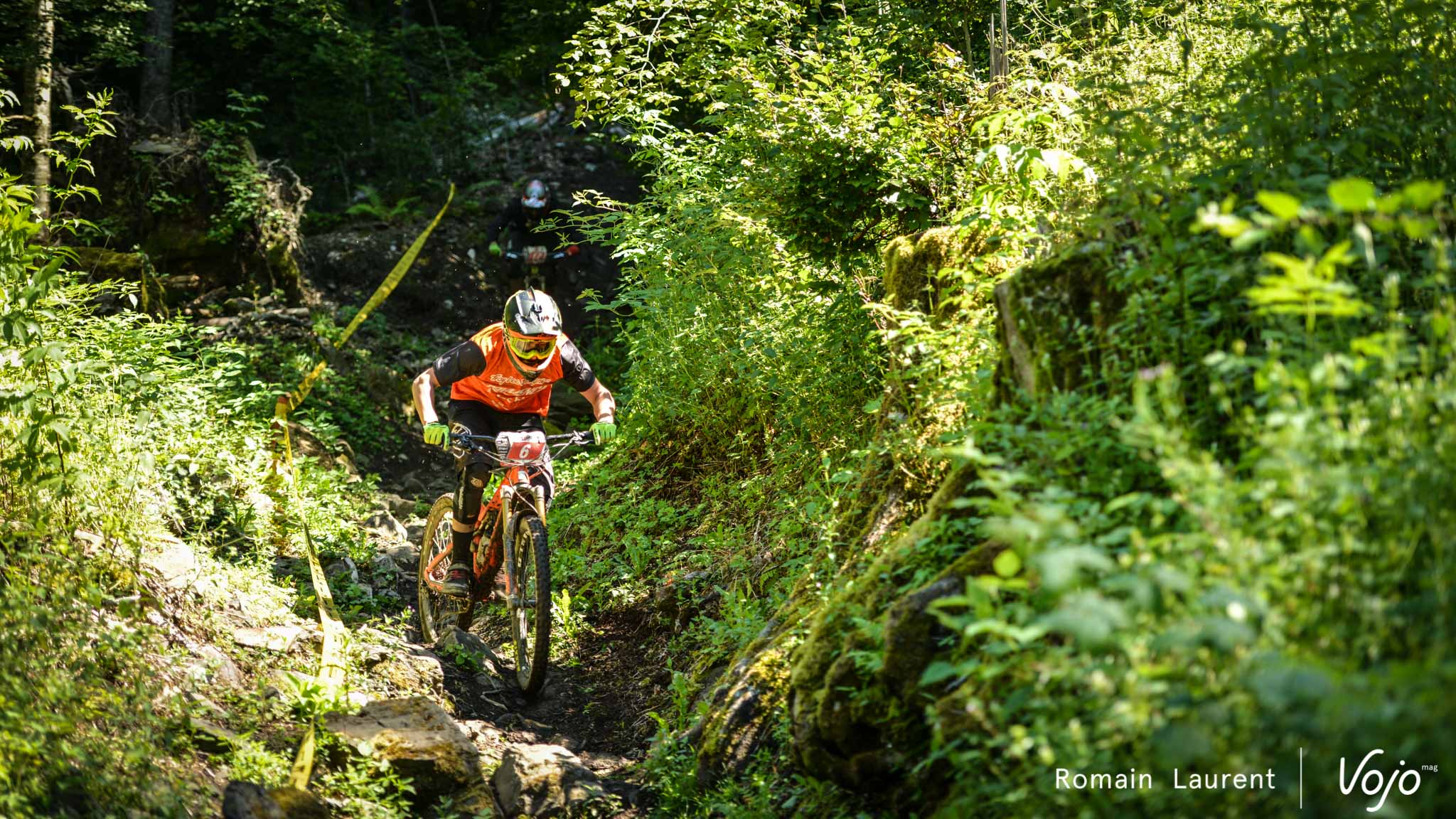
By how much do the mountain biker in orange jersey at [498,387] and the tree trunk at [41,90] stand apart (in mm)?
6271

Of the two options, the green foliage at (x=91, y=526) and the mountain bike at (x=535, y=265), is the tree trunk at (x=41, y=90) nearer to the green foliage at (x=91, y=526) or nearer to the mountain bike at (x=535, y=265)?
the green foliage at (x=91, y=526)

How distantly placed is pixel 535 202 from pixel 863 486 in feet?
33.4

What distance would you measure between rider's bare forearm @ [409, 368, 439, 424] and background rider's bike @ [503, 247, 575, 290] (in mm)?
7615

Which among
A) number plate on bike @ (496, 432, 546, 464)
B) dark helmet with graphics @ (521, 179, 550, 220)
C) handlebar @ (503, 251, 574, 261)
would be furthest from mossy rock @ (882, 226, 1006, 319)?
dark helmet with graphics @ (521, 179, 550, 220)

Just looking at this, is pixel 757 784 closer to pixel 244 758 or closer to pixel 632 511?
pixel 244 758

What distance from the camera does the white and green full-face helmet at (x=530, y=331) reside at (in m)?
6.36

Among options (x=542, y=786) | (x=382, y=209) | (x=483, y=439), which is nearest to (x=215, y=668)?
(x=542, y=786)

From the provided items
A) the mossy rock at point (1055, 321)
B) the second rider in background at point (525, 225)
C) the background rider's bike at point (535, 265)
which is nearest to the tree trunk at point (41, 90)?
the second rider in background at point (525, 225)

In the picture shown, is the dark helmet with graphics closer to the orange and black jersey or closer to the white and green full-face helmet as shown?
A: the orange and black jersey

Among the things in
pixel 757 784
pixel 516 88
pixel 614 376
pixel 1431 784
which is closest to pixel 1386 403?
pixel 1431 784

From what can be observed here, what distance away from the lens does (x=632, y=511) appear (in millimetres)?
8938

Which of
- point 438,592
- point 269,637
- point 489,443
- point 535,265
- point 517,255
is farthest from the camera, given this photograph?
point 535,265

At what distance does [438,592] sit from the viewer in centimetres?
710

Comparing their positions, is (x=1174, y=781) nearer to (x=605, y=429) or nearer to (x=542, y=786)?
(x=542, y=786)
